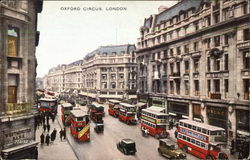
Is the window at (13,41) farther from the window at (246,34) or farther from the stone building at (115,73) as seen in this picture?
the stone building at (115,73)

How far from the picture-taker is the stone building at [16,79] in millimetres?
15686

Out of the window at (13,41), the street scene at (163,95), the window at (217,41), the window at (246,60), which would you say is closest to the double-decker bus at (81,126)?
the street scene at (163,95)

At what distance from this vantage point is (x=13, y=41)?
16.8m

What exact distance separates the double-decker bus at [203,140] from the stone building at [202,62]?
7497mm

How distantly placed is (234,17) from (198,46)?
7.88 metres

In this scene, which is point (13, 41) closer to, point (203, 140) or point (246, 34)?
point (203, 140)

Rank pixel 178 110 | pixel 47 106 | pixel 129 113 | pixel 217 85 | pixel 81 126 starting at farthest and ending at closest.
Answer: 1. pixel 47 106
2. pixel 129 113
3. pixel 178 110
4. pixel 217 85
5. pixel 81 126

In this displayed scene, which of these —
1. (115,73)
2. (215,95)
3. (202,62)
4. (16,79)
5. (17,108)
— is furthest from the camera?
(115,73)

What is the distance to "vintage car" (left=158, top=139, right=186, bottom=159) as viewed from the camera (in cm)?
2064

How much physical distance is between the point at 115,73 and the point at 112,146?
190 feet

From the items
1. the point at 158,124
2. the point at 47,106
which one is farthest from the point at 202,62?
the point at 47,106

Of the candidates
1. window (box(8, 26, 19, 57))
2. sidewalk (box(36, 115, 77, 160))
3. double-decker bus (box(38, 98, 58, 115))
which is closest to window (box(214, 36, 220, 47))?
sidewalk (box(36, 115, 77, 160))

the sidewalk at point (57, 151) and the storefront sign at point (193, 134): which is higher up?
the storefront sign at point (193, 134)

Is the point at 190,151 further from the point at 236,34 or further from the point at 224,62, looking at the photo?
the point at 236,34
